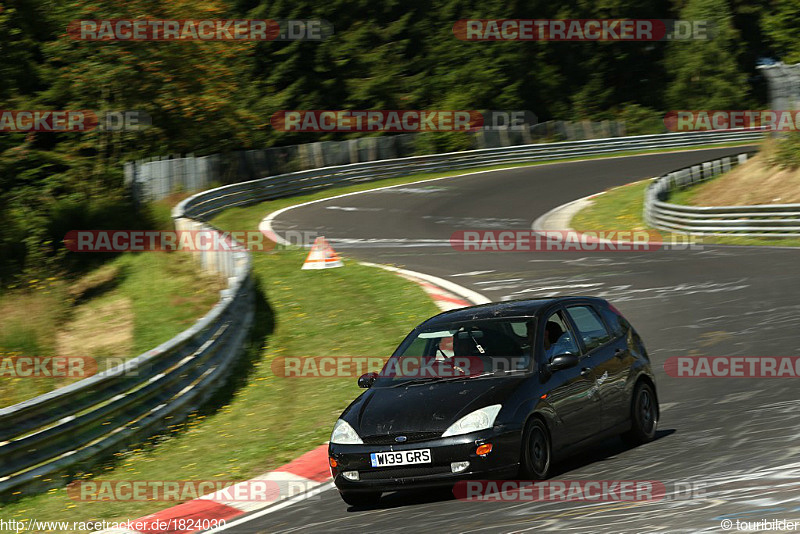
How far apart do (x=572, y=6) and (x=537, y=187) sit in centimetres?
3811

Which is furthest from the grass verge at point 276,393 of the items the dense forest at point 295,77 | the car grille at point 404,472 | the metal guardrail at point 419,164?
the metal guardrail at point 419,164

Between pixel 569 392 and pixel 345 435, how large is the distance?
1816mm

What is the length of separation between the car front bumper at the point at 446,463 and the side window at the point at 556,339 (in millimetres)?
1124

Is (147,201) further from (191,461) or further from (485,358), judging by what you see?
(485,358)

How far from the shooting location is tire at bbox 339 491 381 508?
818 cm

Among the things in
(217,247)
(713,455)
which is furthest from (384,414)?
(217,247)

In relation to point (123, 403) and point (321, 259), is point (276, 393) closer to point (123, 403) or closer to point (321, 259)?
point (123, 403)

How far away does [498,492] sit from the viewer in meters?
7.76

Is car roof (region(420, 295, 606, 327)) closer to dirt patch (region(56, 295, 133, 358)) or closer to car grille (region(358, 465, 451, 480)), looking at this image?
car grille (region(358, 465, 451, 480))

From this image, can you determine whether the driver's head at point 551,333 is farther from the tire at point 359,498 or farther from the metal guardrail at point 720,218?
the metal guardrail at point 720,218

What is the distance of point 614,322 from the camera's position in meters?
9.66

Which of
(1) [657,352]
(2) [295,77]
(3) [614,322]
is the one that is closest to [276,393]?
(1) [657,352]

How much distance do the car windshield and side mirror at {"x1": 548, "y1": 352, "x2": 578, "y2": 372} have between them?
0.21 m

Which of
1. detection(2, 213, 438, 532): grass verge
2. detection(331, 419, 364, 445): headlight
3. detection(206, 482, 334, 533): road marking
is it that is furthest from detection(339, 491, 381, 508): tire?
detection(2, 213, 438, 532): grass verge
